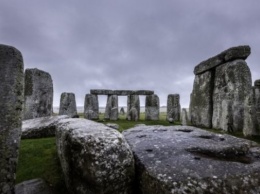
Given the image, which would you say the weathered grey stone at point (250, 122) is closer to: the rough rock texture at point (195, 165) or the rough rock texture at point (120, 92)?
the rough rock texture at point (195, 165)

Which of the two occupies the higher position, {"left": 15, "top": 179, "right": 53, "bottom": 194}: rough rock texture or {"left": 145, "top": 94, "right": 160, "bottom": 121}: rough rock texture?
{"left": 145, "top": 94, "right": 160, "bottom": 121}: rough rock texture

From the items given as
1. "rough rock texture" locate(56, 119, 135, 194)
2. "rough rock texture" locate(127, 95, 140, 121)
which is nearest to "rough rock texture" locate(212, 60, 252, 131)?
"rough rock texture" locate(56, 119, 135, 194)

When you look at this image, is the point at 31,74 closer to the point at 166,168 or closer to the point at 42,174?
the point at 42,174

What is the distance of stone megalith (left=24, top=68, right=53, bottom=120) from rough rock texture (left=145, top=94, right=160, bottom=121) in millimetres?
11176

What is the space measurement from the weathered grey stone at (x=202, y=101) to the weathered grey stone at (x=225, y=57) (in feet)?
0.96

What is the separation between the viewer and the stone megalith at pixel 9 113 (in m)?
2.99

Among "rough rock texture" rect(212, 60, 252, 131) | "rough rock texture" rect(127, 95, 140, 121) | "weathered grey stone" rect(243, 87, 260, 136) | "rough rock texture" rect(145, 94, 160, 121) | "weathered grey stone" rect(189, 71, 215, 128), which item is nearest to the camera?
"weathered grey stone" rect(243, 87, 260, 136)

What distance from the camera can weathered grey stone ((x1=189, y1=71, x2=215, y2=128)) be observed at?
10359 millimetres

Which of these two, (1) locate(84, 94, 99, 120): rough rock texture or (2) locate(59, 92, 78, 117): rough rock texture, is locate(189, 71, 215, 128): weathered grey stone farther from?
(1) locate(84, 94, 99, 120): rough rock texture

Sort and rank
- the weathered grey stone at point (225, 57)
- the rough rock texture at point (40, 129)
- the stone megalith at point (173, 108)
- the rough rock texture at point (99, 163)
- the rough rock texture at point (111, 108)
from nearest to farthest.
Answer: the rough rock texture at point (99, 163) < the rough rock texture at point (40, 129) < the weathered grey stone at point (225, 57) < the stone megalith at point (173, 108) < the rough rock texture at point (111, 108)

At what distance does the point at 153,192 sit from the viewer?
2916mm

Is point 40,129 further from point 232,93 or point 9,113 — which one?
point 232,93

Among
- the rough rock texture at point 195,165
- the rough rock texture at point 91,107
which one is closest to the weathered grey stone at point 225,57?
the rough rock texture at point 195,165

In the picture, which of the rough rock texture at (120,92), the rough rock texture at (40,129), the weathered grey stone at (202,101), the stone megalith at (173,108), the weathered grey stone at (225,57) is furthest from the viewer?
the rough rock texture at (120,92)
